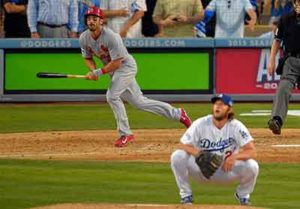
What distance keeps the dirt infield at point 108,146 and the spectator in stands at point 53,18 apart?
3.88m

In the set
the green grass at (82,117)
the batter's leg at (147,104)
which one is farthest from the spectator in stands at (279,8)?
the batter's leg at (147,104)

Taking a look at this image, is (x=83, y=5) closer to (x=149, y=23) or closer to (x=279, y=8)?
(x=149, y=23)

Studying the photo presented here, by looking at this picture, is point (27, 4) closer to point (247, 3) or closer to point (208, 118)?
point (247, 3)

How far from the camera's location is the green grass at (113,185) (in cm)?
1141

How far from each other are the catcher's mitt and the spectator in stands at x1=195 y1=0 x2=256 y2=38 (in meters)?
11.3

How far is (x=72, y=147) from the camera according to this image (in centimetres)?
1588

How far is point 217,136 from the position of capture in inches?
421

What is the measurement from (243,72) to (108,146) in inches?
253

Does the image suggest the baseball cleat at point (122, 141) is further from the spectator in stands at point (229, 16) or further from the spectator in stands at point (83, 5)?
the spectator in stands at point (229, 16)

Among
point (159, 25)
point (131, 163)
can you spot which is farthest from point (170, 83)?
point (131, 163)

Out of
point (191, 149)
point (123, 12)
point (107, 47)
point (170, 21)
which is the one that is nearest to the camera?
point (191, 149)

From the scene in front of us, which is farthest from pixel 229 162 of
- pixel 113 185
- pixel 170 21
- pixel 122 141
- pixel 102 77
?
pixel 170 21

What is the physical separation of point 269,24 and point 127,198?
12.0m

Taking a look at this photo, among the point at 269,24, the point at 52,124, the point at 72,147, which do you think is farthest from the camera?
the point at 269,24
